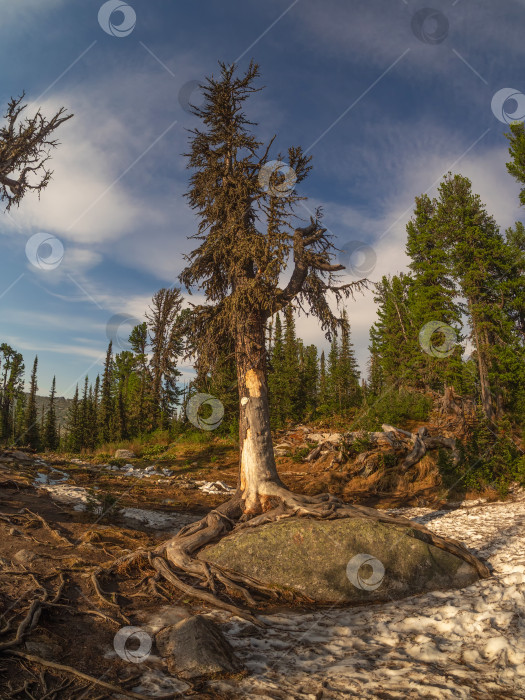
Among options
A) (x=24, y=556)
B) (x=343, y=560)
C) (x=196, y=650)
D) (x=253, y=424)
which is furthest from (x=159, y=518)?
(x=196, y=650)

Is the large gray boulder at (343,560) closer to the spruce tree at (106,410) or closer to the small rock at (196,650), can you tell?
the small rock at (196,650)

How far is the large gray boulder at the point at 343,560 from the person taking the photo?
6828 mm

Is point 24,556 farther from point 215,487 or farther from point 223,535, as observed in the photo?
point 215,487

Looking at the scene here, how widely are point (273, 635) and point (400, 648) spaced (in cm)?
155

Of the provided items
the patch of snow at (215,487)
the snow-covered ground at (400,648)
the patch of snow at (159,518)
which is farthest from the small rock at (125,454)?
the snow-covered ground at (400,648)

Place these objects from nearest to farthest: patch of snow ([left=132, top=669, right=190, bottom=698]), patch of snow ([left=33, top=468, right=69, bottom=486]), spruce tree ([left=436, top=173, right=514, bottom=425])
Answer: patch of snow ([left=132, top=669, right=190, bottom=698]) < patch of snow ([left=33, top=468, right=69, bottom=486]) < spruce tree ([left=436, top=173, right=514, bottom=425])

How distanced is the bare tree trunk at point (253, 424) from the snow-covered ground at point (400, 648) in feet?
11.4

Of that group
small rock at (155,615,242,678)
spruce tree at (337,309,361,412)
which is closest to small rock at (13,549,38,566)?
small rock at (155,615,242,678)

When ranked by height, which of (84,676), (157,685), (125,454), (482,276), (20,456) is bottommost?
(157,685)

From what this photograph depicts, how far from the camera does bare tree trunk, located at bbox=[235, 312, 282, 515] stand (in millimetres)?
9422

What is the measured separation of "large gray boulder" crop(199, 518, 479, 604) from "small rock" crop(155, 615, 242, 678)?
2541 mm

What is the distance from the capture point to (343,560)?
711 centimetres

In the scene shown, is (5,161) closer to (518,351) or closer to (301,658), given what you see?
(301,658)

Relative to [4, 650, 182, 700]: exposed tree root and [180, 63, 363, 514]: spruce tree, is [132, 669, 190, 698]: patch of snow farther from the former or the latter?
[180, 63, 363, 514]: spruce tree
